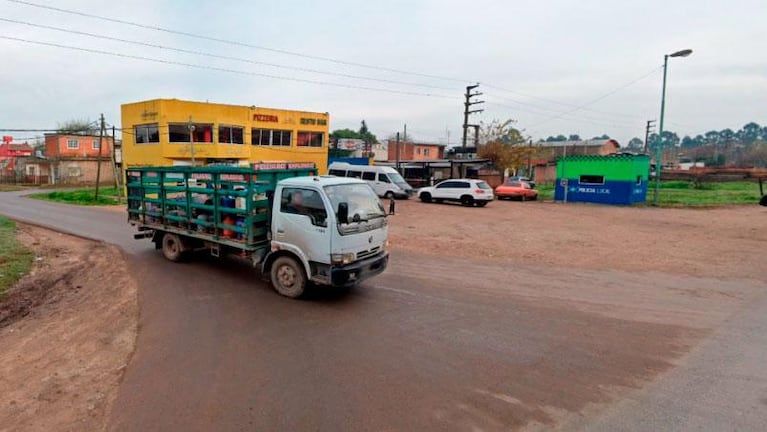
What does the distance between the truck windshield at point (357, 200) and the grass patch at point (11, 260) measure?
591cm

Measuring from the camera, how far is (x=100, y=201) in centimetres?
2584

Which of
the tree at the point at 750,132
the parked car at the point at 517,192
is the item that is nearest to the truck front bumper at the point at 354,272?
the parked car at the point at 517,192

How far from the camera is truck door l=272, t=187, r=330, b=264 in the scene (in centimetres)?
623

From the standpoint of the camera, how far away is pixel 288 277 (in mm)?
6789

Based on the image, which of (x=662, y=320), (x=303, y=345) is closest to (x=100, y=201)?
(x=303, y=345)

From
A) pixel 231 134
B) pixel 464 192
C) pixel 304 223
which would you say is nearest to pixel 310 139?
pixel 231 134

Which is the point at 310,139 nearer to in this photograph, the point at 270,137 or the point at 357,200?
the point at 270,137

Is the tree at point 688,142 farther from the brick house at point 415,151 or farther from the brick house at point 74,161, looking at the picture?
the brick house at point 74,161

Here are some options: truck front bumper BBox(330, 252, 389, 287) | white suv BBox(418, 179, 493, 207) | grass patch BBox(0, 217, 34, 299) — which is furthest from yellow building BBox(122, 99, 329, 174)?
truck front bumper BBox(330, 252, 389, 287)

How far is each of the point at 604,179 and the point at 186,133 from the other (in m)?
29.2

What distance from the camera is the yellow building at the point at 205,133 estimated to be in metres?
28.4

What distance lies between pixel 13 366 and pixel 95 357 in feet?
2.62

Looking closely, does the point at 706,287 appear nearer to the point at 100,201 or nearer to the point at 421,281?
the point at 421,281

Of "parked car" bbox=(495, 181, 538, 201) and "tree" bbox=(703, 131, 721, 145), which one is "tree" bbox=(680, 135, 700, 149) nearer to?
"tree" bbox=(703, 131, 721, 145)
